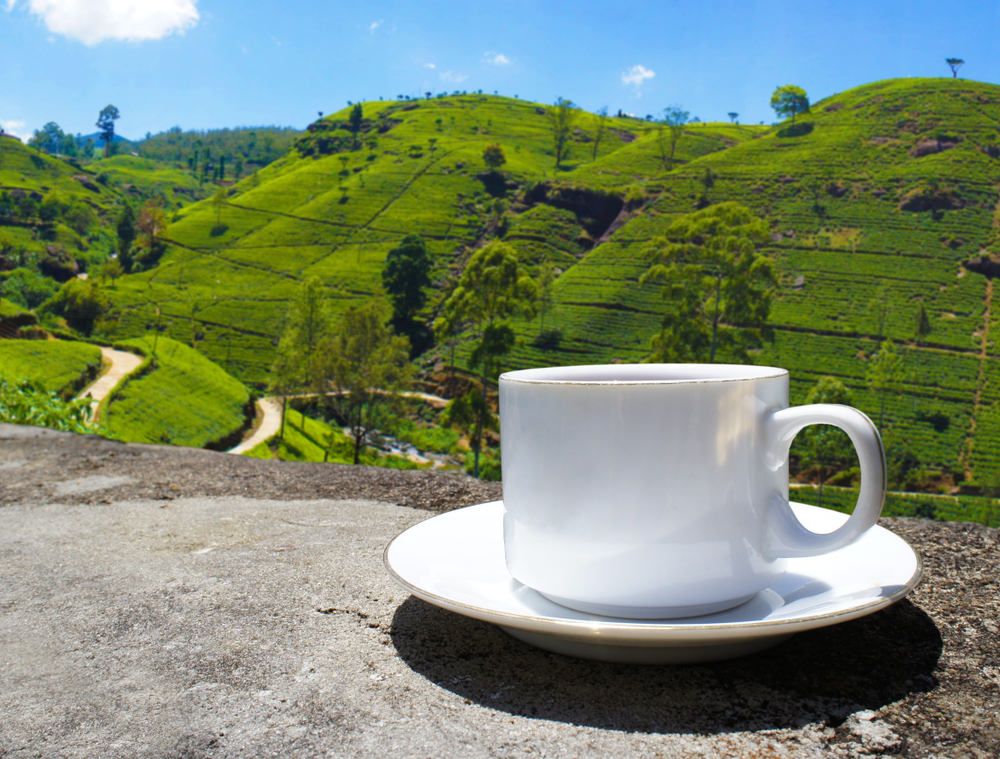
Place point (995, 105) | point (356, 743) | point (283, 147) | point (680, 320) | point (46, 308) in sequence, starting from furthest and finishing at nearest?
point (283, 147), point (995, 105), point (46, 308), point (680, 320), point (356, 743)

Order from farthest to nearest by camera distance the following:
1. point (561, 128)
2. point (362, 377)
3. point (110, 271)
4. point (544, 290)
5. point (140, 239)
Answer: point (561, 128), point (140, 239), point (110, 271), point (544, 290), point (362, 377)

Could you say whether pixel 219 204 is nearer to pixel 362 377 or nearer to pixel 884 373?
pixel 362 377

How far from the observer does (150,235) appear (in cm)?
5009

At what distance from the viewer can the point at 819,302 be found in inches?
1481

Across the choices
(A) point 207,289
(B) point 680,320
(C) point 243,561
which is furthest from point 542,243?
(C) point 243,561

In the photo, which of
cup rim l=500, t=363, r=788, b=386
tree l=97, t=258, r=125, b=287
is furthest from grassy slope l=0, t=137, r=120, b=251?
cup rim l=500, t=363, r=788, b=386

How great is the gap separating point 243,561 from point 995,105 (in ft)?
239

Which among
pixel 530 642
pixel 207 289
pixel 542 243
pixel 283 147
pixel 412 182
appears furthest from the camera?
pixel 283 147

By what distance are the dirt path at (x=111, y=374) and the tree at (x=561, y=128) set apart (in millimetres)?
47216

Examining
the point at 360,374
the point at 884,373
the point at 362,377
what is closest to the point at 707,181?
the point at 884,373

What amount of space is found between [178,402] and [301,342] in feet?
17.7

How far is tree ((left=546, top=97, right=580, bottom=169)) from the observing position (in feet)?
217

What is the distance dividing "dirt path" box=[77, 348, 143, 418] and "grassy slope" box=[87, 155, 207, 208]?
4631 cm

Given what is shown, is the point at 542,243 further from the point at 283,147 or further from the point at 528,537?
the point at 283,147
